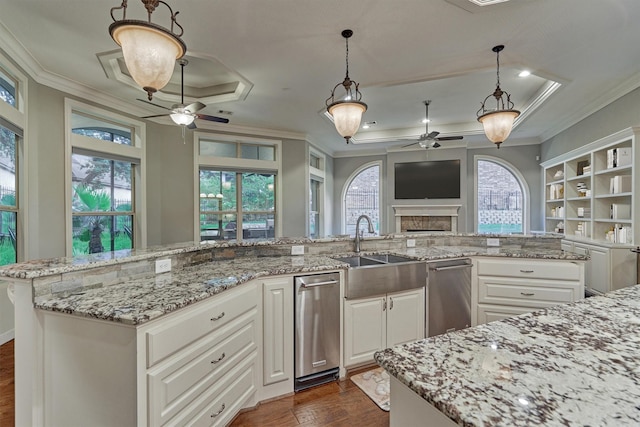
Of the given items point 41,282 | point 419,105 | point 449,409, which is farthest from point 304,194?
point 449,409

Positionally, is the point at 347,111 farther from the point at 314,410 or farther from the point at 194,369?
the point at 314,410

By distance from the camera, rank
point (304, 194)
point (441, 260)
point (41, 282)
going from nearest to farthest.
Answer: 1. point (41, 282)
2. point (441, 260)
3. point (304, 194)

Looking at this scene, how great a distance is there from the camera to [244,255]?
2641mm

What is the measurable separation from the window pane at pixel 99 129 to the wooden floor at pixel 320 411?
4.19 meters

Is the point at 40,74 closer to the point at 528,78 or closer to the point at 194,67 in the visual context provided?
the point at 194,67

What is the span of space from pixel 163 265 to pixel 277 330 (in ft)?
3.09

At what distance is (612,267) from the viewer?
11.5ft

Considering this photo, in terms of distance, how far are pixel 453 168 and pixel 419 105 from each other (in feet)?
7.66

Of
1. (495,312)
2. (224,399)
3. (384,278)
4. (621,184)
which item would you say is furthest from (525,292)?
(224,399)

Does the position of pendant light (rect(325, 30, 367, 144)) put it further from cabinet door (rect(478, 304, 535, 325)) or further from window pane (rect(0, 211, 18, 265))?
window pane (rect(0, 211, 18, 265))

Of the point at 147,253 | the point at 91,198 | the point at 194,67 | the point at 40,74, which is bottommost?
the point at 147,253

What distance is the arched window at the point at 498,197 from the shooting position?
21.8 feet

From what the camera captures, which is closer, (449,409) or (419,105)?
(449,409)

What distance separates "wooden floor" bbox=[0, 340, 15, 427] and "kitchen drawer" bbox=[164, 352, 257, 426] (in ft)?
4.56
